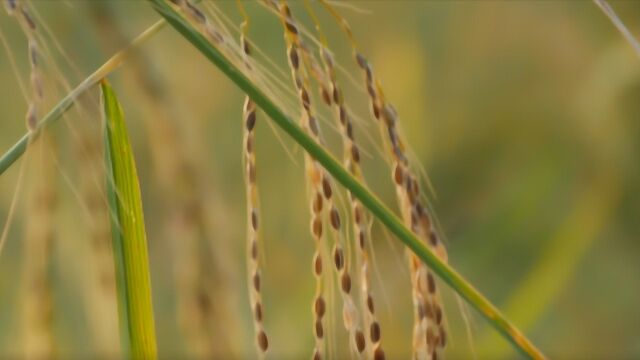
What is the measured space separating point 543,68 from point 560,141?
10cm

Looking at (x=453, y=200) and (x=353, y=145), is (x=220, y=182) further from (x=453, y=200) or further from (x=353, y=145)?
(x=353, y=145)

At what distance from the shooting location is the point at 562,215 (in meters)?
1.88

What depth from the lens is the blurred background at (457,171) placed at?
1.67 meters

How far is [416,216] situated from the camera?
69 cm

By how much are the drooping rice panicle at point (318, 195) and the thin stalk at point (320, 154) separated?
0.08 ft

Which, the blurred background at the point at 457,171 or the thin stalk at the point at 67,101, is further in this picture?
the blurred background at the point at 457,171

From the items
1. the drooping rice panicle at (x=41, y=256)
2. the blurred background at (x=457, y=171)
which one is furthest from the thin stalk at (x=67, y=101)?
the blurred background at (x=457, y=171)

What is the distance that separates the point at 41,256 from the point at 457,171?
1.29 meters

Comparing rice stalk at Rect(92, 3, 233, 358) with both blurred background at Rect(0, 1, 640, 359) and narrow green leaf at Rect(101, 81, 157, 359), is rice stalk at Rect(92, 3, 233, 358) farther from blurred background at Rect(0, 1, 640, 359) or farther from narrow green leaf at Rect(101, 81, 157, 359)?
blurred background at Rect(0, 1, 640, 359)

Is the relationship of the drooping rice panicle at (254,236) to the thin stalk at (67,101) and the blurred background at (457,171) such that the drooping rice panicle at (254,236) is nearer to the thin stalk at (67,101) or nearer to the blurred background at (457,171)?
the thin stalk at (67,101)

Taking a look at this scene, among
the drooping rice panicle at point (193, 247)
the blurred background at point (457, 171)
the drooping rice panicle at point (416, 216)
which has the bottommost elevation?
the blurred background at point (457, 171)

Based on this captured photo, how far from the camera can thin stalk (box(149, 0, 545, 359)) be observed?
621mm

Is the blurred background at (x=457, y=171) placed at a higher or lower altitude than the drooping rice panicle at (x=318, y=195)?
lower

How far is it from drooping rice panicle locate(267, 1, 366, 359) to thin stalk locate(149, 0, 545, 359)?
0.08ft
